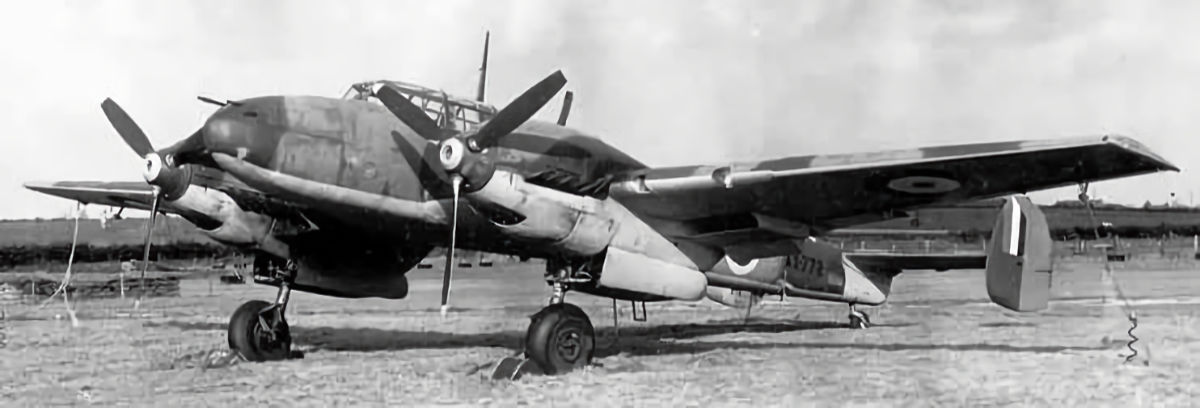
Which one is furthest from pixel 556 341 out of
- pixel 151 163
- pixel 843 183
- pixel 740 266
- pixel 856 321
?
pixel 856 321

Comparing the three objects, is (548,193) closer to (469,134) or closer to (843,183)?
(469,134)

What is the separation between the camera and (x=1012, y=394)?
891 cm

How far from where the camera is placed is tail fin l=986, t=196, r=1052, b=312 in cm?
1106

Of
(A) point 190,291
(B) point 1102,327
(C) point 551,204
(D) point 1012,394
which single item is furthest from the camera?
(A) point 190,291

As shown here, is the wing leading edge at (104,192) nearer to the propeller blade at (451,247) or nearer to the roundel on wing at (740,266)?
the propeller blade at (451,247)

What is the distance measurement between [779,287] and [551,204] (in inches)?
173

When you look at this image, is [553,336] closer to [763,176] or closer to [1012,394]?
[763,176]

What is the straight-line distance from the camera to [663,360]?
482 inches

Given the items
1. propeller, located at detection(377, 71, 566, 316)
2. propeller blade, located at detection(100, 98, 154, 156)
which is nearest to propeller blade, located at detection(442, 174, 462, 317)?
propeller, located at detection(377, 71, 566, 316)

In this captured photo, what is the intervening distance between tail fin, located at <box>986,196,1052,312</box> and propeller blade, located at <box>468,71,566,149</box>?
17.1ft

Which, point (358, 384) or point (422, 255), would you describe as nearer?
point (358, 384)

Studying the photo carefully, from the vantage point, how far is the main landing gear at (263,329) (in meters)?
12.6

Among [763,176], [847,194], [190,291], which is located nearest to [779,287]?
[847,194]

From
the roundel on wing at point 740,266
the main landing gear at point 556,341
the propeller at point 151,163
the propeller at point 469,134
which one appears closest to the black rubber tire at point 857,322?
the roundel on wing at point 740,266
